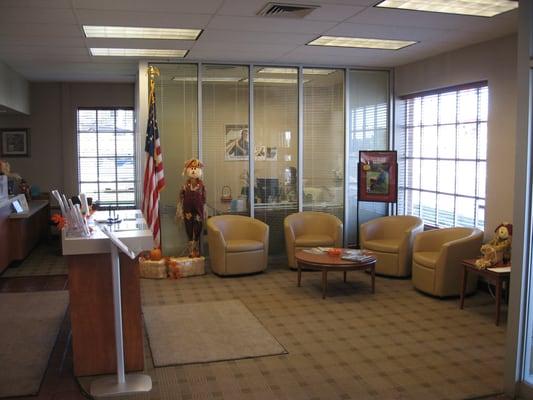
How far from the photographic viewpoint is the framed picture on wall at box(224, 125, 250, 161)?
25.9 ft

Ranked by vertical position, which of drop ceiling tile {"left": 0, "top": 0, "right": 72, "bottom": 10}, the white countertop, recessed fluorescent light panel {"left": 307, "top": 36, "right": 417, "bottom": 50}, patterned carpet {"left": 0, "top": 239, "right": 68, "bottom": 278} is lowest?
patterned carpet {"left": 0, "top": 239, "right": 68, "bottom": 278}

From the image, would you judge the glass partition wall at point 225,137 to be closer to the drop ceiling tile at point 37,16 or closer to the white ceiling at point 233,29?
the white ceiling at point 233,29

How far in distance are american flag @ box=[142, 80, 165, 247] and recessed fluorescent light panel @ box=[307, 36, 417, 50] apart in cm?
223

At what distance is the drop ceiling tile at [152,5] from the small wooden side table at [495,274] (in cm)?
347

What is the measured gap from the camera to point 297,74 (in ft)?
26.5

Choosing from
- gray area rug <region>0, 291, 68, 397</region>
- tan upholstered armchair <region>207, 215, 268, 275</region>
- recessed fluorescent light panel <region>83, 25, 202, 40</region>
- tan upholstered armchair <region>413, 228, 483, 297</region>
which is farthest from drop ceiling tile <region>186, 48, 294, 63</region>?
gray area rug <region>0, 291, 68, 397</region>

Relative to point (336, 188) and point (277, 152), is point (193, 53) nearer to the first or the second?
point (277, 152)

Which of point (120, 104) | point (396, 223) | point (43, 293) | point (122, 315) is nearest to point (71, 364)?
point (122, 315)

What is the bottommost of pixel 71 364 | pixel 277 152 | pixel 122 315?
pixel 71 364

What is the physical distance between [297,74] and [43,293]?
14.7 ft

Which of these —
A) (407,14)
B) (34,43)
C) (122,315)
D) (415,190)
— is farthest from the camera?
(415,190)

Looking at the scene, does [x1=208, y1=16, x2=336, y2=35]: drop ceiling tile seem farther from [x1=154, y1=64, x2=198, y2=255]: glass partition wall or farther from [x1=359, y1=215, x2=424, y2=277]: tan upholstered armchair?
[x1=359, y1=215, x2=424, y2=277]: tan upholstered armchair

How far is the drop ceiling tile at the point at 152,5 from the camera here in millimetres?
4547

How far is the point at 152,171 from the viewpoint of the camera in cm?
728
